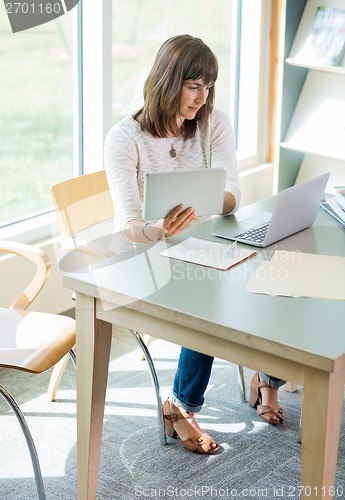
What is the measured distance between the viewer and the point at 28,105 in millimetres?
3367

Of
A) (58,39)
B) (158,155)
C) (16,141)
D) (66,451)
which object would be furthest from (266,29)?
(66,451)

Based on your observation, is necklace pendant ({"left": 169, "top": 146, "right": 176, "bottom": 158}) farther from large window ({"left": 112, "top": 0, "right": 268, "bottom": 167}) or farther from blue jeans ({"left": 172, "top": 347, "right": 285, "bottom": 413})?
large window ({"left": 112, "top": 0, "right": 268, "bottom": 167})

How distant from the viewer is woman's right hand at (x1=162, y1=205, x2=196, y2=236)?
2.29 m

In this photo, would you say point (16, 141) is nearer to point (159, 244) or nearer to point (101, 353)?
point (159, 244)

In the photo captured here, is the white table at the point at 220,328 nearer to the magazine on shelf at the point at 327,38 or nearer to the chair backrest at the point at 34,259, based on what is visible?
the chair backrest at the point at 34,259

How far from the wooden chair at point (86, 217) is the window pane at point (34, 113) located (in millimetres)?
634

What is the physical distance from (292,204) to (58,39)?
1.53 metres

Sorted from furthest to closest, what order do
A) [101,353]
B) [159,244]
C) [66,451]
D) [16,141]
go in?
[16,141] < [66,451] < [159,244] < [101,353]

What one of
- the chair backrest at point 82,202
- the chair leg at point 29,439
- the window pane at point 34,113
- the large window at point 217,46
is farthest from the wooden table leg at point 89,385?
the large window at point 217,46

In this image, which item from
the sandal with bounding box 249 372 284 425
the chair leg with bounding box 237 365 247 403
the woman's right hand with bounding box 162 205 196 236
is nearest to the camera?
the woman's right hand with bounding box 162 205 196 236

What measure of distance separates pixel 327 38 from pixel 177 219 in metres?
2.21

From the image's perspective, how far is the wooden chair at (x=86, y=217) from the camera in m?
2.62

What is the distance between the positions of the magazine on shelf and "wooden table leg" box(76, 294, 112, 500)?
2.49m

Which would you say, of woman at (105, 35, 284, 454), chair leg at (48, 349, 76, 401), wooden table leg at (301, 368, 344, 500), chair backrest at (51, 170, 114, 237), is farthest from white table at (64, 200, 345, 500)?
chair leg at (48, 349, 76, 401)
